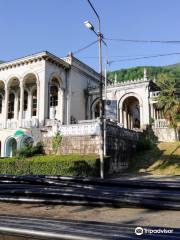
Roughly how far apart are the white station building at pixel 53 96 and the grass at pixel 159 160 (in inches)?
193

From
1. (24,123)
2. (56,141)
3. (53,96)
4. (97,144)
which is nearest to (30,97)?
(53,96)

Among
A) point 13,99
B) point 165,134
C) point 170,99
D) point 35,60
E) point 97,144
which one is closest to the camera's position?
point 97,144

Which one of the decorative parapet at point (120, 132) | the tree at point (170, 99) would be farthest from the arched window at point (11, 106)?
the tree at point (170, 99)

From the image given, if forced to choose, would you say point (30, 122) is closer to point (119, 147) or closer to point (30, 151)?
point (30, 151)

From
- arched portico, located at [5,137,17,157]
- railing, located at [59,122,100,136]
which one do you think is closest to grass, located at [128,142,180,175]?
railing, located at [59,122,100,136]

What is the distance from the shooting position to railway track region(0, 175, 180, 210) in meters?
4.68

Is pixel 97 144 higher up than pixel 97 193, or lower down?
higher up

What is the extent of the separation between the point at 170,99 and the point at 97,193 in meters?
22.2

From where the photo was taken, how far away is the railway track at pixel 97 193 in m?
4.68

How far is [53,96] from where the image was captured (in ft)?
109

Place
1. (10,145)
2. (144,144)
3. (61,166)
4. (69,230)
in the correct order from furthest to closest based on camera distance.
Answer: (10,145), (144,144), (61,166), (69,230)

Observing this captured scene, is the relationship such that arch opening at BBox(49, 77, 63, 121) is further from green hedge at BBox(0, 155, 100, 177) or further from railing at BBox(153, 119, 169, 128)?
green hedge at BBox(0, 155, 100, 177)

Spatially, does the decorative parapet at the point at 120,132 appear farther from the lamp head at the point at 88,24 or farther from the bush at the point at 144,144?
the lamp head at the point at 88,24

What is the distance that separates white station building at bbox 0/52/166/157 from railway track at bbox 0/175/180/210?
20501 mm
